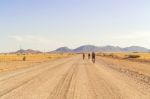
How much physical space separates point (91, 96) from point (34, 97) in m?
2.09

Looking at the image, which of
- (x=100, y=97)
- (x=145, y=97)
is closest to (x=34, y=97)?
(x=100, y=97)

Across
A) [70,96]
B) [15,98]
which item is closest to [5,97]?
[15,98]

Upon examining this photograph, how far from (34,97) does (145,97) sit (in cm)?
403

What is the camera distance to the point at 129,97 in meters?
10.2

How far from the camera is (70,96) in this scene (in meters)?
10.3

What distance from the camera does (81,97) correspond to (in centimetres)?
1017

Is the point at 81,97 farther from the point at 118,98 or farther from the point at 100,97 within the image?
the point at 118,98

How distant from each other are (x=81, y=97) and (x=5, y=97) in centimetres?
275

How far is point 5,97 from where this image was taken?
10.2m

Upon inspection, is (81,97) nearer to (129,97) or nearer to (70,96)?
(70,96)

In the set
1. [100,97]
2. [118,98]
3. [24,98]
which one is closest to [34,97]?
[24,98]

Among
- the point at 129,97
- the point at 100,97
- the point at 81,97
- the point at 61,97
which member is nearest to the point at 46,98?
the point at 61,97

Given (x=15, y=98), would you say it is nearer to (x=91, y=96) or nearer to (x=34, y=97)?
(x=34, y=97)

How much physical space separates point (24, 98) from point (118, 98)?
3322mm
